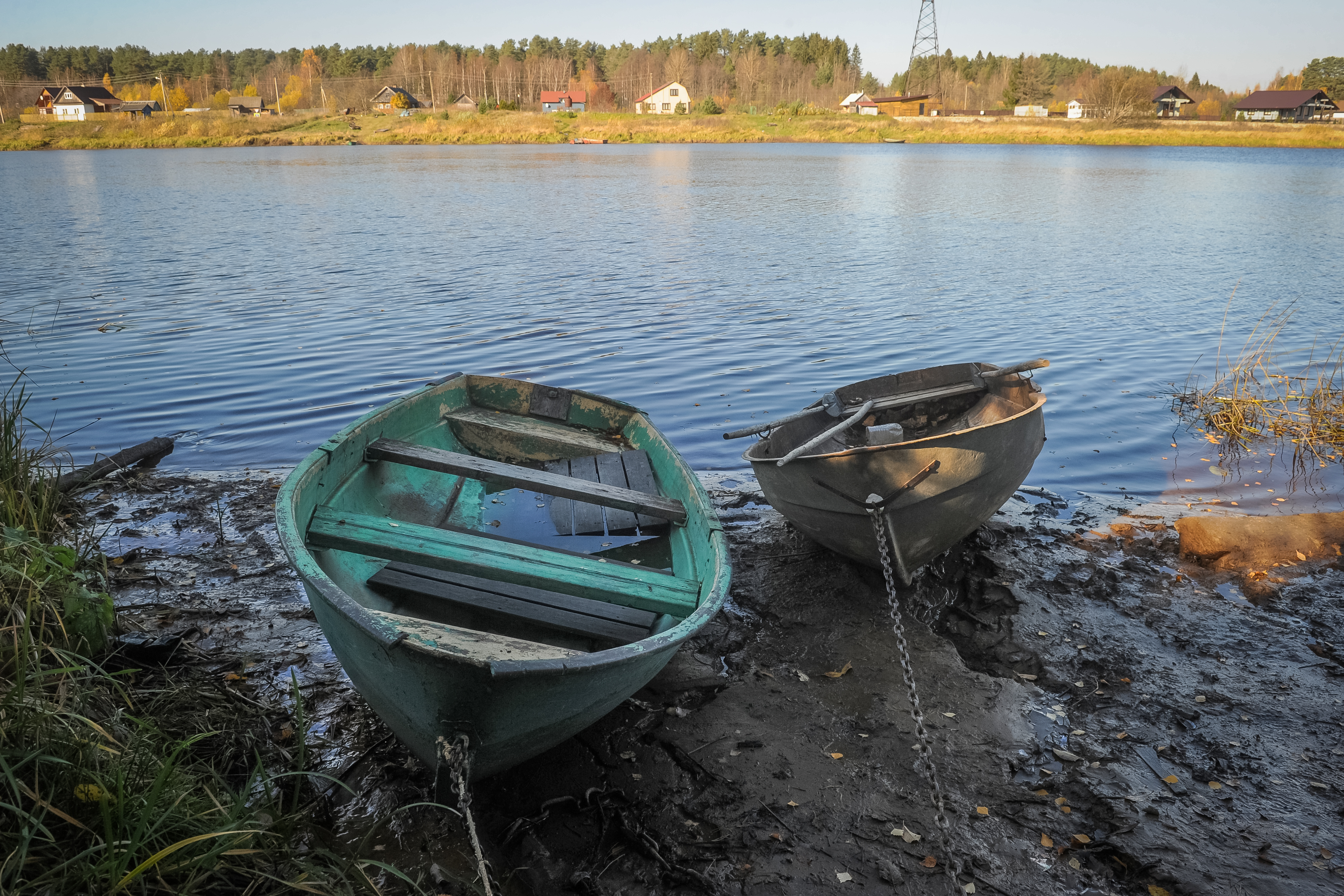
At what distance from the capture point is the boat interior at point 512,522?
12.0 ft

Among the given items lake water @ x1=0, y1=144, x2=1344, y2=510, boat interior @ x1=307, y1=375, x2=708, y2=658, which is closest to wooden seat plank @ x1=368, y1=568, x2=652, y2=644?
boat interior @ x1=307, y1=375, x2=708, y2=658

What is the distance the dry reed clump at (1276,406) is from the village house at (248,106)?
94.1 m

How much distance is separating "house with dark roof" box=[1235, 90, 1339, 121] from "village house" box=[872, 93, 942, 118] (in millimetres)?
28112

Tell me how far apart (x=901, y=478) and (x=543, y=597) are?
1.95 metres

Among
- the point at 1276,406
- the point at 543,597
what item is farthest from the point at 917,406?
the point at 1276,406

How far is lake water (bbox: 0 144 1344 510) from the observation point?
822 centimetres

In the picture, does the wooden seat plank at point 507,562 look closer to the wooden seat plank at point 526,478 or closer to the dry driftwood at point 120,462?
the wooden seat plank at point 526,478

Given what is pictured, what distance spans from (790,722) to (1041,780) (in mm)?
1052

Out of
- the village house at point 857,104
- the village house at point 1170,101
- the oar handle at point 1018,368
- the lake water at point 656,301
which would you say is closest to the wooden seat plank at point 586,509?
the lake water at point 656,301

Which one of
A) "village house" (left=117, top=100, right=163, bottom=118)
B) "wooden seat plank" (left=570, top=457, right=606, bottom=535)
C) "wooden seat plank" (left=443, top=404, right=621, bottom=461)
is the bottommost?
"wooden seat plank" (left=570, top=457, right=606, bottom=535)

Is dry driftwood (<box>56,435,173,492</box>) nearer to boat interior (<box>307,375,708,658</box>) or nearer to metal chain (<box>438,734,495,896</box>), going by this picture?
boat interior (<box>307,375,708,658</box>)

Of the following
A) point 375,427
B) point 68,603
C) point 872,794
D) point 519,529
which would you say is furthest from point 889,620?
point 68,603

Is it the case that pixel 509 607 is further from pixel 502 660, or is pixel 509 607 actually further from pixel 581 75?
pixel 581 75

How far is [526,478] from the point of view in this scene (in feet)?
15.1
